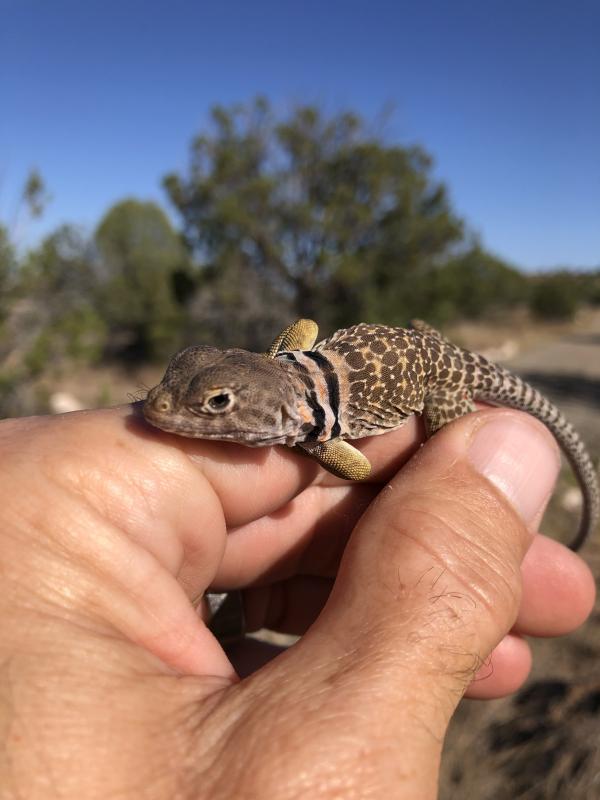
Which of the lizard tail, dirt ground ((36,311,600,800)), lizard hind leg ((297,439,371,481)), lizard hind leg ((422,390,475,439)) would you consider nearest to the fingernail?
lizard hind leg ((422,390,475,439))

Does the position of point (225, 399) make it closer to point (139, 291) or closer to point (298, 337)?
point (298, 337)

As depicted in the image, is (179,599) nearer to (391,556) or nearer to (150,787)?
(150,787)

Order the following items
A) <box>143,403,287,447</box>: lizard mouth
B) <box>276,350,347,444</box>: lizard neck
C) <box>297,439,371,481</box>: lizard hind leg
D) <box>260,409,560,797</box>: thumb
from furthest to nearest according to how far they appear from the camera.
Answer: <box>297,439,371,481</box>: lizard hind leg
<box>276,350,347,444</box>: lizard neck
<box>143,403,287,447</box>: lizard mouth
<box>260,409,560,797</box>: thumb

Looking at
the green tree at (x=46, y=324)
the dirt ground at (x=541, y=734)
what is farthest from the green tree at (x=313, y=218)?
the dirt ground at (x=541, y=734)

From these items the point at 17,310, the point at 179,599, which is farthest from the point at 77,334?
the point at 179,599

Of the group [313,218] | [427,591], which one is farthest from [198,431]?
[313,218]

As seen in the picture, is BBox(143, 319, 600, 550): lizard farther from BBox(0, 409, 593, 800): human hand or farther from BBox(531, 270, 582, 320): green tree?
BBox(531, 270, 582, 320): green tree
